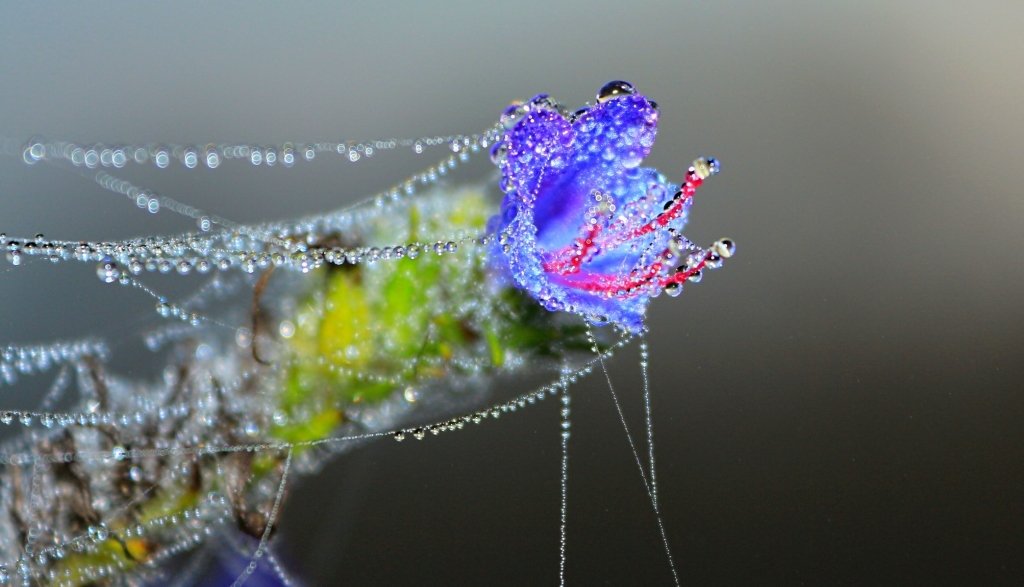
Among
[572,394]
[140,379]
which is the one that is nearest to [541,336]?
[572,394]

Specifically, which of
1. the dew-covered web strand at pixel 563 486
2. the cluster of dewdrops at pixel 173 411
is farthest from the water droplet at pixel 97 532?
the dew-covered web strand at pixel 563 486

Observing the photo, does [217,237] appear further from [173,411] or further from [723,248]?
[723,248]

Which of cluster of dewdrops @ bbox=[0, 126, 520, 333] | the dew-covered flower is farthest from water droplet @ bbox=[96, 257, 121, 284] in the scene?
the dew-covered flower

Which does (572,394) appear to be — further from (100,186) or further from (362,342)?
(100,186)

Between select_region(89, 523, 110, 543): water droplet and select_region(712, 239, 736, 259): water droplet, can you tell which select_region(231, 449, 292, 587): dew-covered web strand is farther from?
select_region(712, 239, 736, 259): water droplet

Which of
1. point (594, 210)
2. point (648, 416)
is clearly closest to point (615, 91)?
point (594, 210)

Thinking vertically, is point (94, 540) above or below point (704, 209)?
below

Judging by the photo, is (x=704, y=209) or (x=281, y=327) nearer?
(x=281, y=327)
